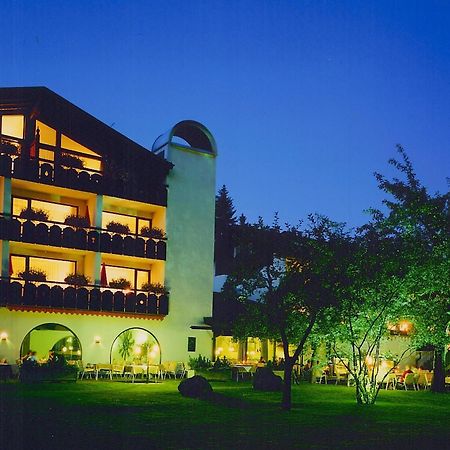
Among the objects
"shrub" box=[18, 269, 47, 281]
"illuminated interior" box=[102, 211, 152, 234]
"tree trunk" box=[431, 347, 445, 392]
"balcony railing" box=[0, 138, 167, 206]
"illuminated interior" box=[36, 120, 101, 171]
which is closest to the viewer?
"tree trunk" box=[431, 347, 445, 392]

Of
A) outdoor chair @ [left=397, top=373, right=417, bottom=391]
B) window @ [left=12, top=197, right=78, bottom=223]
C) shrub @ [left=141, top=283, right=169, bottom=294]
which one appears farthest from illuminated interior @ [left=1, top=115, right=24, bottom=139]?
outdoor chair @ [left=397, top=373, right=417, bottom=391]

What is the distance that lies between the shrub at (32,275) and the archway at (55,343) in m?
2.68

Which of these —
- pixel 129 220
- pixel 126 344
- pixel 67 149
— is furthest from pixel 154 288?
pixel 67 149

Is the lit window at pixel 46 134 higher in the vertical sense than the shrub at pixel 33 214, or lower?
higher

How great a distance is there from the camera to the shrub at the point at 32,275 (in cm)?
3362

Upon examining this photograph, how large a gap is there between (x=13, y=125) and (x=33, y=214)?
4547 mm

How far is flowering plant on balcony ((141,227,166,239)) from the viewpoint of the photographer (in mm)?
38062

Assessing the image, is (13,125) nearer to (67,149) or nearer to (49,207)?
(67,149)

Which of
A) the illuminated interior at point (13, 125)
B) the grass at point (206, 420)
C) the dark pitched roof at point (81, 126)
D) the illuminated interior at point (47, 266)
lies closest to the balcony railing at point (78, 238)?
the illuminated interior at point (47, 266)

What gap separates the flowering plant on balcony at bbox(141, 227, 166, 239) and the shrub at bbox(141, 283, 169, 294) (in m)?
2.43

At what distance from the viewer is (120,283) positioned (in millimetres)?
37188

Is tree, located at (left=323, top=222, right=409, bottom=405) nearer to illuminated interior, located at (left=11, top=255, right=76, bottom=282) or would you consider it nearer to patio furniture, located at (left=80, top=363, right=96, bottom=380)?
patio furniture, located at (left=80, top=363, right=96, bottom=380)

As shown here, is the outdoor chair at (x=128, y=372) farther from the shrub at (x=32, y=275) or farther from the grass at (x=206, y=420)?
the shrub at (x=32, y=275)

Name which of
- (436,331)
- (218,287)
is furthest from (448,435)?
(218,287)
